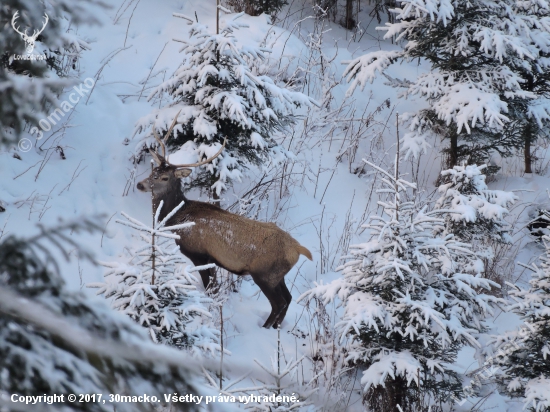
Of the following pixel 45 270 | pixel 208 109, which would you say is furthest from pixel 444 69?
pixel 45 270

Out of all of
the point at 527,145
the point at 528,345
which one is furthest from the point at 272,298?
the point at 527,145

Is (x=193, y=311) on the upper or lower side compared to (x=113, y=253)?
upper

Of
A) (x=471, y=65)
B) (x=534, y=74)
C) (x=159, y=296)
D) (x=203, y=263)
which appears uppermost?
(x=471, y=65)

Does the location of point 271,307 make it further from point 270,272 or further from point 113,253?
point 113,253

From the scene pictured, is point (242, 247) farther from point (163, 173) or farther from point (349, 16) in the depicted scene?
point (349, 16)

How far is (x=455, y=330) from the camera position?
11.8 feet

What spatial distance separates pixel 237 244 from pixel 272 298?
551 millimetres

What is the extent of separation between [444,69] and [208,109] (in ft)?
10.3

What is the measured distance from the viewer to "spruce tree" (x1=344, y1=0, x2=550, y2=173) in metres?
6.39

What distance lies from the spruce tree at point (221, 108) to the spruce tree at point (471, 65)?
1.65 meters

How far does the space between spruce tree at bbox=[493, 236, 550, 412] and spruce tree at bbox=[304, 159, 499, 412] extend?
0.27 meters

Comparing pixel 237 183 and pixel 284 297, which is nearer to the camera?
pixel 284 297

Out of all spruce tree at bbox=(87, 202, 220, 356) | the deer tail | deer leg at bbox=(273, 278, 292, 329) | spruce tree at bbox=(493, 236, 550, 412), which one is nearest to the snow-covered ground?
deer leg at bbox=(273, 278, 292, 329)

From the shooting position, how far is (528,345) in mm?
4023
